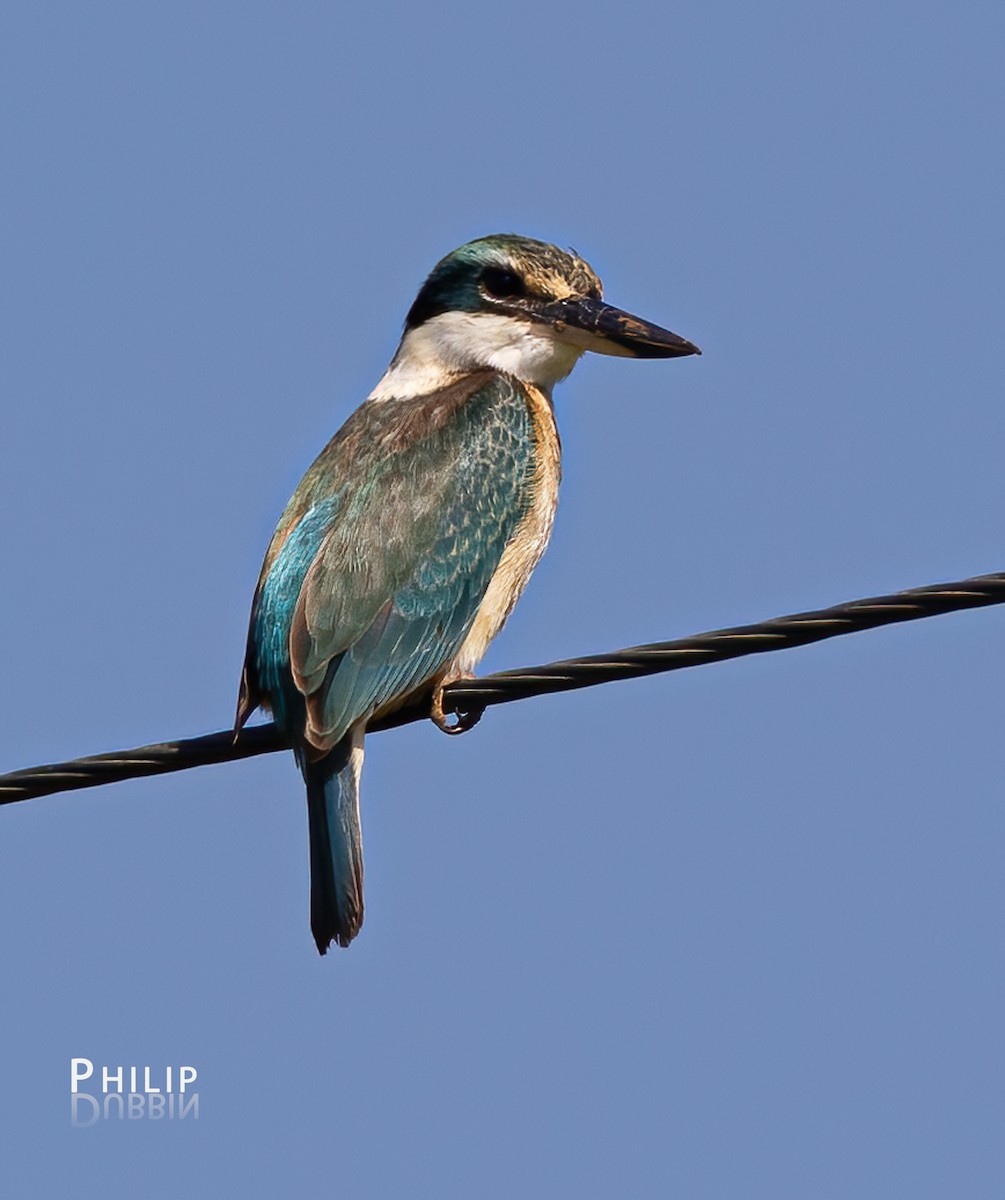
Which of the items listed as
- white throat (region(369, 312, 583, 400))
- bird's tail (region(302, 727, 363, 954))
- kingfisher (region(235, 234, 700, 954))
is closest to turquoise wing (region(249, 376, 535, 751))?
kingfisher (region(235, 234, 700, 954))

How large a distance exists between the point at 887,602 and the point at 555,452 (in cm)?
291

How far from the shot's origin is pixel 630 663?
5051 mm

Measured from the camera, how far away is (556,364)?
25.8 feet

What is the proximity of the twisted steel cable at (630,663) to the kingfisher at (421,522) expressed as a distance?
0.68 m

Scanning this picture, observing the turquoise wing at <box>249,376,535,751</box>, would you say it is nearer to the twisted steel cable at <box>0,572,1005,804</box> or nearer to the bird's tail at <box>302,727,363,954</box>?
the bird's tail at <box>302,727,363,954</box>

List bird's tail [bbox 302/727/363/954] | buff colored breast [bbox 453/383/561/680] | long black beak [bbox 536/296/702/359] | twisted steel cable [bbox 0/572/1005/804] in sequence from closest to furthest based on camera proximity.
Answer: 1. twisted steel cable [bbox 0/572/1005/804]
2. bird's tail [bbox 302/727/363/954]
3. buff colored breast [bbox 453/383/561/680]
4. long black beak [bbox 536/296/702/359]

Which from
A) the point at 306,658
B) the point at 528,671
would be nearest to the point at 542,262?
the point at 306,658

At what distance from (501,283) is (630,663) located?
10.3 feet

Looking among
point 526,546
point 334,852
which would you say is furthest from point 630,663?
point 526,546

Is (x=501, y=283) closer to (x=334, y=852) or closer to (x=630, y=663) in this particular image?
(x=334, y=852)

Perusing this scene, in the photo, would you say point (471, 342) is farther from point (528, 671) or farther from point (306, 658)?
point (528, 671)

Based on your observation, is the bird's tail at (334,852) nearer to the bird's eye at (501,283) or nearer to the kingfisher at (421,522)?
the kingfisher at (421,522)

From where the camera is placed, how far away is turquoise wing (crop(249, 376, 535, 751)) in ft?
21.1

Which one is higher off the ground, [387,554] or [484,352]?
[484,352]
